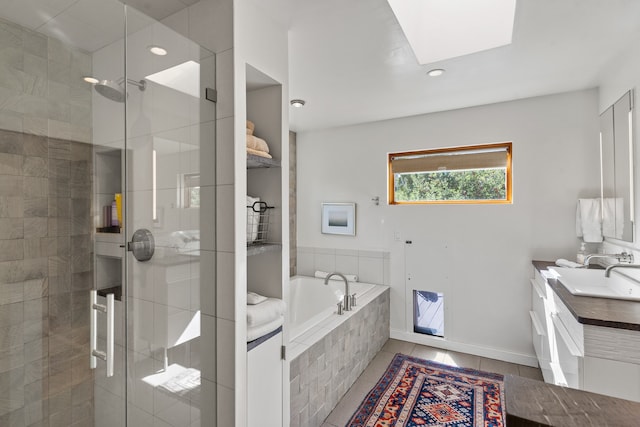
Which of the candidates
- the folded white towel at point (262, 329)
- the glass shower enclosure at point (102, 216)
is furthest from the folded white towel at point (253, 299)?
the glass shower enclosure at point (102, 216)

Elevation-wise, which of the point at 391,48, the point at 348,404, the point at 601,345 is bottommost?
the point at 348,404

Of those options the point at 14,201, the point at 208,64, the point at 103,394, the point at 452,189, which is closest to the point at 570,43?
the point at 452,189

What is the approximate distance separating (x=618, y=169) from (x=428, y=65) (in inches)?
58.0

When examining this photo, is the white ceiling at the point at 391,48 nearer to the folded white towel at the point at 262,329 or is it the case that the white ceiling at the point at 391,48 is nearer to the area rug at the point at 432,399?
the folded white towel at the point at 262,329

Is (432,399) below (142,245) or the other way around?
below

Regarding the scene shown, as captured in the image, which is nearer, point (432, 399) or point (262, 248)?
point (262, 248)

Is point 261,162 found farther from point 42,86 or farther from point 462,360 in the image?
point 462,360

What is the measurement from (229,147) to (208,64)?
0.39 meters

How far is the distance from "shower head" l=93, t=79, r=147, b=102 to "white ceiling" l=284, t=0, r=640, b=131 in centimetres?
85

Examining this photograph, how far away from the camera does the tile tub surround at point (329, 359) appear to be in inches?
74.2

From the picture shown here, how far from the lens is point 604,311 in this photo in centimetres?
142

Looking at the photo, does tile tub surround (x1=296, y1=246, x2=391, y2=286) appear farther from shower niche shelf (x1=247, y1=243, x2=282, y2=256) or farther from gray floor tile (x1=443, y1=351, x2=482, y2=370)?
shower niche shelf (x1=247, y1=243, x2=282, y2=256)

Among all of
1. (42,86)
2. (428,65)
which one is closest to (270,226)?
(42,86)

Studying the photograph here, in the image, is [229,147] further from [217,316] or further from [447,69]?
[447,69]
